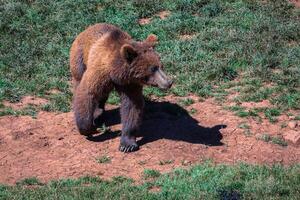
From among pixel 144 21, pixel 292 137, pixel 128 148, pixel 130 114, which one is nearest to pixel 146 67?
pixel 130 114

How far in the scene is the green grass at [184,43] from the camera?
1041 centimetres

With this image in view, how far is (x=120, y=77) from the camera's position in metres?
8.41

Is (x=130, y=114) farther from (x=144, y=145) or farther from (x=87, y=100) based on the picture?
(x=87, y=100)

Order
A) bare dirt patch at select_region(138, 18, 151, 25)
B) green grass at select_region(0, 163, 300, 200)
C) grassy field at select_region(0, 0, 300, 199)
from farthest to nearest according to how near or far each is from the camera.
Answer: bare dirt patch at select_region(138, 18, 151, 25)
grassy field at select_region(0, 0, 300, 199)
green grass at select_region(0, 163, 300, 200)

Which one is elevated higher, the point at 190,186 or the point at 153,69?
the point at 153,69

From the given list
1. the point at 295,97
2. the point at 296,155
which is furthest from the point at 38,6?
the point at 296,155

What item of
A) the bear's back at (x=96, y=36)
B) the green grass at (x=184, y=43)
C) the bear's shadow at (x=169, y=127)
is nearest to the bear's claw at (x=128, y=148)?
the bear's shadow at (x=169, y=127)

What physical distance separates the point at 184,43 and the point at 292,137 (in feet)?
11.6

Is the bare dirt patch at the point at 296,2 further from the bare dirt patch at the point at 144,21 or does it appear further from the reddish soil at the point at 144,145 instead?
the reddish soil at the point at 144,145

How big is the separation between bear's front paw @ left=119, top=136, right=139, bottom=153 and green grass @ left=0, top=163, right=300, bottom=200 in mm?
866

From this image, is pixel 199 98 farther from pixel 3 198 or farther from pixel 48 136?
pixel 3 198

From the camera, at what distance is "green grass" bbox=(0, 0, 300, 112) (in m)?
10.4

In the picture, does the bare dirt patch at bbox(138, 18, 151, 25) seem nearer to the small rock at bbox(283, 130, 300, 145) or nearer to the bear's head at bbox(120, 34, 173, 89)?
the bear's head at bbox(120, 34, 173, 89)

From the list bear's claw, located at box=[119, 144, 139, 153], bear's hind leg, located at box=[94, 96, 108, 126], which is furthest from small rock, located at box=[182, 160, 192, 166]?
bear's hind leg, located at box=[94, 96, 108, 126]
